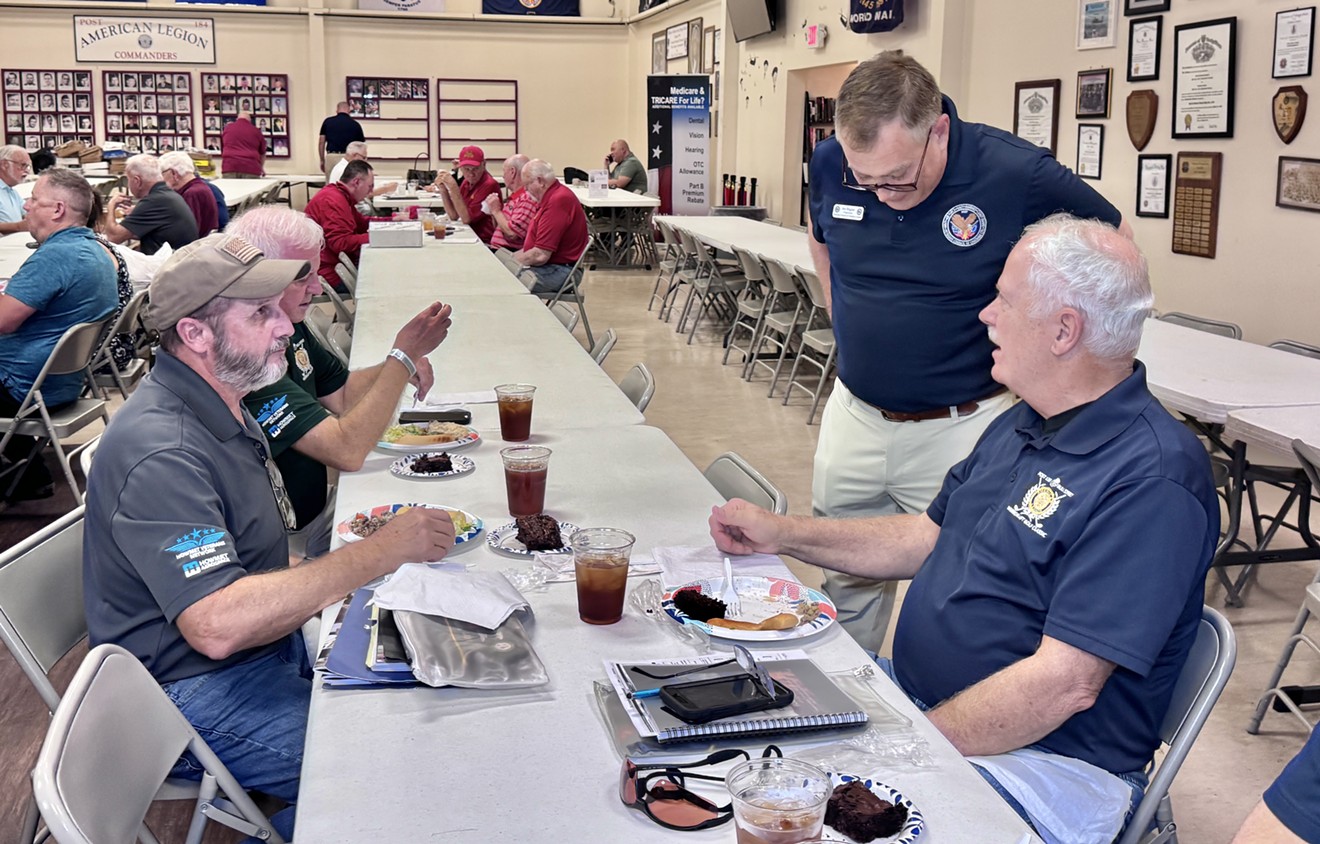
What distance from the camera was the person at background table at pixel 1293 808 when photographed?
969 millimetres

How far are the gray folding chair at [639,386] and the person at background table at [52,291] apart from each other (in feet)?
7.52

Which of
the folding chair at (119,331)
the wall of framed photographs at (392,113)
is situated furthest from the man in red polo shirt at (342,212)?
the wall of framed photographs at (392,113)

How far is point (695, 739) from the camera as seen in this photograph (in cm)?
141

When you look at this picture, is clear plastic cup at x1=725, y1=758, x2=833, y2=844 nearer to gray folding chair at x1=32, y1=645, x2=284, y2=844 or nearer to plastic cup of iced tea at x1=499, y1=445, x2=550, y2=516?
gray folding chair at x1=32, y1=645, x2=284, y2=844

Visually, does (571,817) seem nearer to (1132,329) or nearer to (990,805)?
(990,805)

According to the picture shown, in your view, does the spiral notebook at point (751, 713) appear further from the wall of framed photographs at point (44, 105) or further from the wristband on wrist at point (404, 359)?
the wall of framed photographs at point (44, 105)

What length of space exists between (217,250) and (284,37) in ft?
53.4

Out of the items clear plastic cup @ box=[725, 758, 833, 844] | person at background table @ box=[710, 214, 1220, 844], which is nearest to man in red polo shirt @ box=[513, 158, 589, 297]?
person at background table @ box=[710, 214, 1220, 844]

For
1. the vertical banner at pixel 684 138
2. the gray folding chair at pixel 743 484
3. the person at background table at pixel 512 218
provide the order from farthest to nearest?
the vertical banner at pixel 684 138, the person at background table at pixel 512 218, the gray folding chair at pixel 743 484

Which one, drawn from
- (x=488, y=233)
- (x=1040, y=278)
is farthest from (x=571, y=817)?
(x=488, y=233)

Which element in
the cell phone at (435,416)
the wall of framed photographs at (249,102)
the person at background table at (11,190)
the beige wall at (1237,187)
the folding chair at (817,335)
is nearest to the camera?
the cell phone at (435,416)

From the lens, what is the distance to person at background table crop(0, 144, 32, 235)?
303 inches

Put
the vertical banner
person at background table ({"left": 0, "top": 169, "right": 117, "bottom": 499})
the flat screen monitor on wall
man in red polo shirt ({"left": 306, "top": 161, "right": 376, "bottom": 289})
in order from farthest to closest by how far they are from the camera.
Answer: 1. the vertical banner
2. the flat screen monitor on wall
3. man in red polo shirt ({"left": 306, "top": 161, "right": 376, "bottom": 289})
4. person at background table ({"left": 0, "top": 169, "right": 117, "bottom": 499})

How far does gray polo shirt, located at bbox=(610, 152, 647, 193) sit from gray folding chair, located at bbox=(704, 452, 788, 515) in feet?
36.7
